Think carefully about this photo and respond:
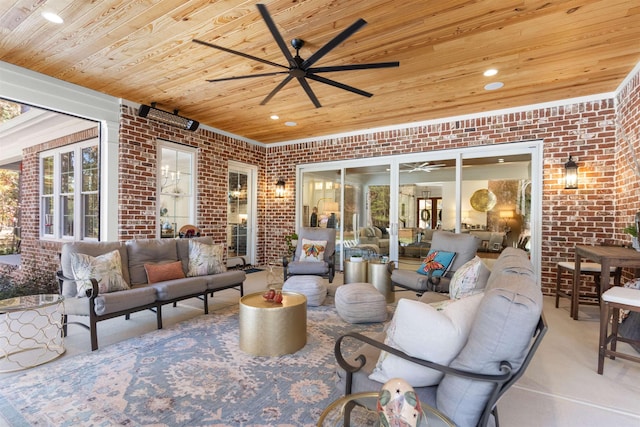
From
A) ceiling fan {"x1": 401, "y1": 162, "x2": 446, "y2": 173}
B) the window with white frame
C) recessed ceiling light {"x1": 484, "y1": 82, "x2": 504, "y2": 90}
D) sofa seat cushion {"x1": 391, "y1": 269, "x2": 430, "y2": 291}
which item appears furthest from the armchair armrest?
the window with white frame

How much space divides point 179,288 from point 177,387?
4.31 ft

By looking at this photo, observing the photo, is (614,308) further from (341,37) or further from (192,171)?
(192,171)

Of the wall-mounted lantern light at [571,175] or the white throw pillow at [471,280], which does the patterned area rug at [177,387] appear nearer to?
the white throw pillow at [471,280]

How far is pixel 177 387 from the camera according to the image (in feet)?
6.77

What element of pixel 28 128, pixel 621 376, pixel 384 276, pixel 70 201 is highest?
pixel 28 128

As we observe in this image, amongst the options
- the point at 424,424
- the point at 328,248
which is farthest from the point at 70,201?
the point at 424,424

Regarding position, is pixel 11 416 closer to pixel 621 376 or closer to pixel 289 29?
pixel 289 29

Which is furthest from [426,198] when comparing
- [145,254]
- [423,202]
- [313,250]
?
[145,254]

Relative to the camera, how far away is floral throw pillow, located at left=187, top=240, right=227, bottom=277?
380 cm

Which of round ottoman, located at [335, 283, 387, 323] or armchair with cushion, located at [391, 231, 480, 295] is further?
armchair with cushion, located at [391, 231, 480, 295]

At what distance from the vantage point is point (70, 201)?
535 centimetres

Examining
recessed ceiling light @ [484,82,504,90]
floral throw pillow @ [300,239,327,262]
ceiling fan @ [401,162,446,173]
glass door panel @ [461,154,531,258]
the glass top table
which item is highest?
recessed ceiling light @ [484,82,504,90]

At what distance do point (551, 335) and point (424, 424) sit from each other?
2821 mm

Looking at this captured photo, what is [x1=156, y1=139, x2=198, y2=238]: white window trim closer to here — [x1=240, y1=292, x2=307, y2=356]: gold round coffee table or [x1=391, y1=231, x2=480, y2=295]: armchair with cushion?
[x1=240, y1=292, x2=307, y2=356]: gold round coffee table
